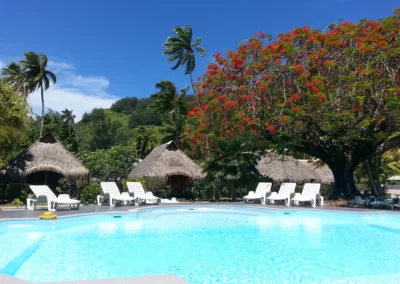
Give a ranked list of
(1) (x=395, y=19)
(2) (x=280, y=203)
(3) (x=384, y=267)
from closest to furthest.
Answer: (3) (x=384, y=267) → (1) (x=395, y=19) → (2) (x=280, y=203)

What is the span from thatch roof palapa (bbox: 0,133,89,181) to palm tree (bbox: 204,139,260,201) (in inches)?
278

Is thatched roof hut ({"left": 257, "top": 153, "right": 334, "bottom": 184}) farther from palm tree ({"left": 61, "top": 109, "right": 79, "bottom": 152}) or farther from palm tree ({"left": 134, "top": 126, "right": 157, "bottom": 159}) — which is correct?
palm tree ({"left": 61, "top": 109, "right": 79, "bottom": 152})

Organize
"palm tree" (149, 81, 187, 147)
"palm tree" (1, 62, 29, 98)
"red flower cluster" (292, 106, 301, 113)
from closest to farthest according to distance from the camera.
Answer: "red flower cluster" (292, 106, 301, 113) < "palm tree" (1, 62, 29, 98) < "palm tree" (149, 81, 187, 147)

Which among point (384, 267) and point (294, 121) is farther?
point (294, 121)

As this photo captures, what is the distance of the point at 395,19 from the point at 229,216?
1028 cm

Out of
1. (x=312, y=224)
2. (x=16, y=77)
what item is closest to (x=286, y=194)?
(x=312, y=224)

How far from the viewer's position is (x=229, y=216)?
43.3 ft

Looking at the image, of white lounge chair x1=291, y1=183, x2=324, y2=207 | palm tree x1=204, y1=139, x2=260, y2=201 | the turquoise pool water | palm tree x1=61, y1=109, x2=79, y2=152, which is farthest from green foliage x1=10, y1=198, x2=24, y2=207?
palm tree x1=61, y1=109, x2=79, y2=152

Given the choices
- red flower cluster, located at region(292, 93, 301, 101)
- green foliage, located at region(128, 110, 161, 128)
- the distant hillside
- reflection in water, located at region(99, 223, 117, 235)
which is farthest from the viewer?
green foliage, located at region(128, 110, 161, 128)

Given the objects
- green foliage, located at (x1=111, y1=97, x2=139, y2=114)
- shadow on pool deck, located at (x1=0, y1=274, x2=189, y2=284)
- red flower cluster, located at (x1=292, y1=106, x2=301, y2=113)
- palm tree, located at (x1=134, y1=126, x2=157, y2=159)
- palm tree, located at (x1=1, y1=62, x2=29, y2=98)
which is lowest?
shadow on pool deck, located at (x1=0, y1=274, x2=189, y2=284)

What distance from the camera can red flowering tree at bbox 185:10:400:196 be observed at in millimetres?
14195

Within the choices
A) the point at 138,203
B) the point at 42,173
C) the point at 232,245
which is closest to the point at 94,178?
the point at 42,173

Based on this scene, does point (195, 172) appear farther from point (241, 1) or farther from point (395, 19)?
point (395, 19)

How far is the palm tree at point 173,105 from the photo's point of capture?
32438mm
